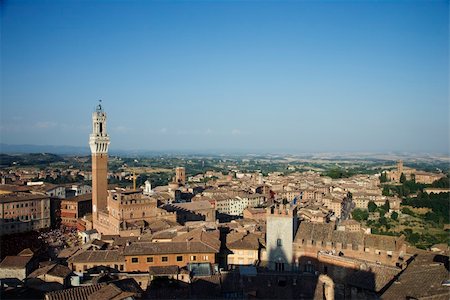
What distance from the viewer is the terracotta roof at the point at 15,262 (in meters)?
18.7

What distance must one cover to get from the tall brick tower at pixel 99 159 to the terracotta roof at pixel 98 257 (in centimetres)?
1478

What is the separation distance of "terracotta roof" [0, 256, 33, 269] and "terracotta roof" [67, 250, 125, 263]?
1812mm

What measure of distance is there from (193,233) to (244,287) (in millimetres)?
7818

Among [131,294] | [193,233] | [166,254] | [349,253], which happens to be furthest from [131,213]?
[131,294]

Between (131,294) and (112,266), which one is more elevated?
(131,294)

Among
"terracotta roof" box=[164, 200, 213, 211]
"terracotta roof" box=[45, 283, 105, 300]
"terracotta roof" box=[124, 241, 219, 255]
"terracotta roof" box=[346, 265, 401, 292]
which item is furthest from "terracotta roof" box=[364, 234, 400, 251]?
"terracotta roof" box=[164, 200, 213, 211]

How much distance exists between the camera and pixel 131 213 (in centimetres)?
3061

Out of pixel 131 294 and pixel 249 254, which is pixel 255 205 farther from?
pixel 131 294

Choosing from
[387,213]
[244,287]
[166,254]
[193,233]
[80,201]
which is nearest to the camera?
[244,287]

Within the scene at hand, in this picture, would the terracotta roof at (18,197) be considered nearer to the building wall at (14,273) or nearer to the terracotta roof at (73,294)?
the building wall at (14,273)

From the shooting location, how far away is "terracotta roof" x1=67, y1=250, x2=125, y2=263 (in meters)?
19.5

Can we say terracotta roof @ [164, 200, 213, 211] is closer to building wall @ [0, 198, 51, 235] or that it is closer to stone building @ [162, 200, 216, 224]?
stone building @ [162, 200, 216, 224]

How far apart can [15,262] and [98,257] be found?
3.51 m

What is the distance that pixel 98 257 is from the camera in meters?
19.7
